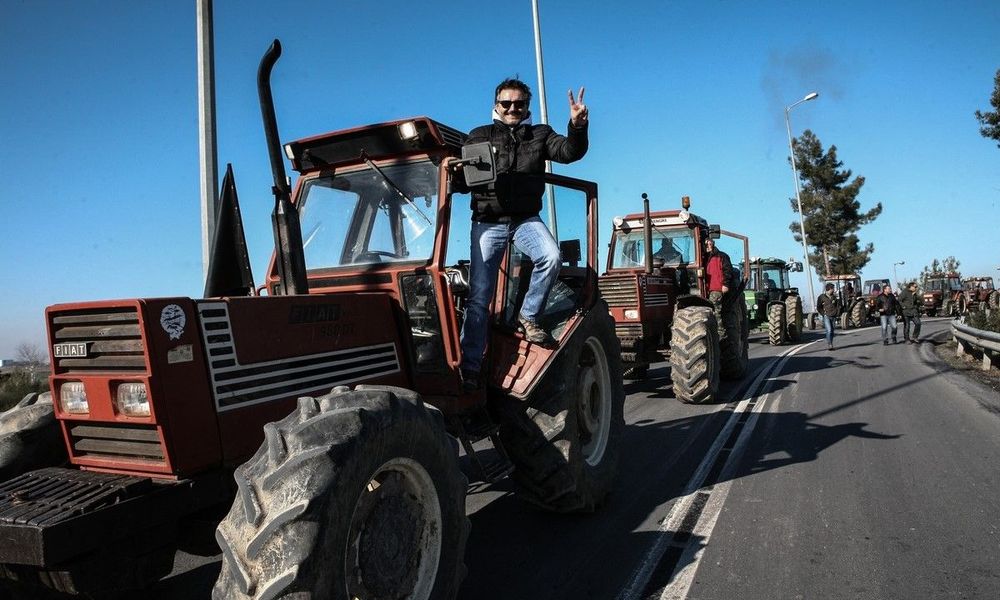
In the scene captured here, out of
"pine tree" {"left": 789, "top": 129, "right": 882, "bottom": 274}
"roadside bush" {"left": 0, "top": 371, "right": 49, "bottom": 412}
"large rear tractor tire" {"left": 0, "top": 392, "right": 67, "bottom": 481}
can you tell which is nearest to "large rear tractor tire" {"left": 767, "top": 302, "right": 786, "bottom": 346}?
"roadside bush" {"left": 0, "top": 371, "right": 49, "bottom": 412}

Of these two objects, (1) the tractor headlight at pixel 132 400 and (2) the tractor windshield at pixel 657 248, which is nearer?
(1) the tractor headlight at pixel 132 400

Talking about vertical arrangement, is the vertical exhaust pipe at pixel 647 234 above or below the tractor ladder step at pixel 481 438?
above

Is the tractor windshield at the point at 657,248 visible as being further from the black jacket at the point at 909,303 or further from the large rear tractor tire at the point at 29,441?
the black jacket at the point at 909,303

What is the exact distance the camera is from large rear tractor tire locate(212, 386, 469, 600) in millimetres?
2182

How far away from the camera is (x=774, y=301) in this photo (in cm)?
2062

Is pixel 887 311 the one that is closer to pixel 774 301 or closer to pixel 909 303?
pixel 909 303

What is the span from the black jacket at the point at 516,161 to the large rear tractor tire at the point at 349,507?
65.0 inches

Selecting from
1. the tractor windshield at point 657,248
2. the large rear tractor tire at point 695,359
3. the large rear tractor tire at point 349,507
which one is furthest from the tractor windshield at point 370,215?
the tractor windshield at point 657,248

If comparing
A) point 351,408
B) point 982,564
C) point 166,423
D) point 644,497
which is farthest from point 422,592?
point 982,564

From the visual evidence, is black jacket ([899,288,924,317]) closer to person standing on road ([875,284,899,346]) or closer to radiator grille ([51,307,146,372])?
person standing on road ([875,284,899,346])

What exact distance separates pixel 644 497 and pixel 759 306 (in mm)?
17533

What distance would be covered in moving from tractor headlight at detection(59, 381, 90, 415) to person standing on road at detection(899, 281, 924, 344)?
20.3 m

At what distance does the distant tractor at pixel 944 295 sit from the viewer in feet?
113

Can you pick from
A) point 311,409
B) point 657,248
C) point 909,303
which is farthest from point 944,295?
point 311,409
